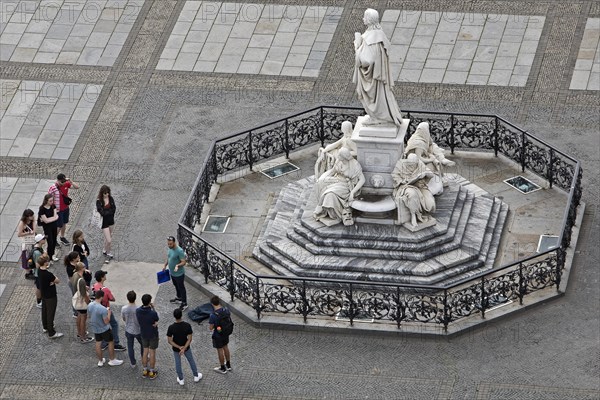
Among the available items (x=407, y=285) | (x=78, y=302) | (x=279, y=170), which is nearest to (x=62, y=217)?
(x=78, y=302)

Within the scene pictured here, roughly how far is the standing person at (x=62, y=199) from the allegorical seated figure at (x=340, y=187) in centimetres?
541

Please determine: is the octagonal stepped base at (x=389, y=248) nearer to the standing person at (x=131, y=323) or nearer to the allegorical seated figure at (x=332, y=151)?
the allegorical seated figure at (x=332, y=151)

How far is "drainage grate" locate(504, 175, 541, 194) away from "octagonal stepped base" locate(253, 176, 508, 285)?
2024 mm

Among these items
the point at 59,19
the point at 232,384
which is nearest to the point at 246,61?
the point at 59,19

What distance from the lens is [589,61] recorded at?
4488cm

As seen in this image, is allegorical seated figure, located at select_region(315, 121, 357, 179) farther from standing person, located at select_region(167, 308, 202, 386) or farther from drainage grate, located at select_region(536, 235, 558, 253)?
standing person, located at select_region(167, 308, 202, 386)

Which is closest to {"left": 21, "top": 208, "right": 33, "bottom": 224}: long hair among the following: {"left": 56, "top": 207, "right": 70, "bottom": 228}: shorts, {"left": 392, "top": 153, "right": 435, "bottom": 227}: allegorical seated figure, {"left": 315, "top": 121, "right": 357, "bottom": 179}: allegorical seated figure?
{"left": 56, "top": 207, "right": 70, "bottom": 228}: shorts

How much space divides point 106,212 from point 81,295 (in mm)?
3306

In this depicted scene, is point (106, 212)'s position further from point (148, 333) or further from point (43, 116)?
point (43, 116)

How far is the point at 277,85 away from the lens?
44719mm

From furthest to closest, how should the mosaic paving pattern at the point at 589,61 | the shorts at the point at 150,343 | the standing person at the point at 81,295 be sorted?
the mosaic paving pattern at the point at 589,61 → the standing person at the point at 81,295 → the shorts at the point at 150,343

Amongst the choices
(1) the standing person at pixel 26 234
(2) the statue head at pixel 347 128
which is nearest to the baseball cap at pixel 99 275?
(1) the standing person at pixel 26 234

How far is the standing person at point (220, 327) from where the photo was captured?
33562 mm

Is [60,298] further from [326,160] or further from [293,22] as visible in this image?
[293,22]
